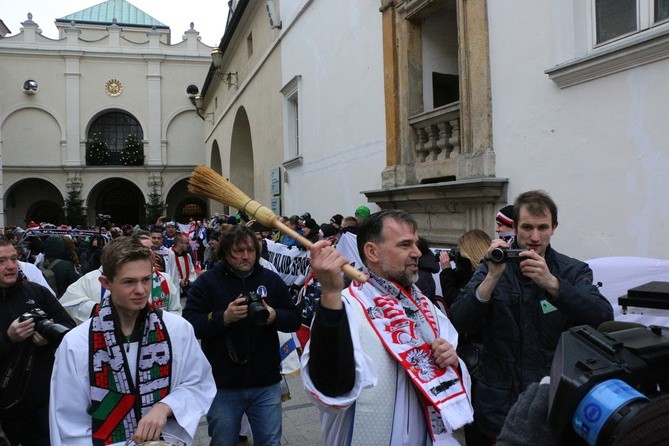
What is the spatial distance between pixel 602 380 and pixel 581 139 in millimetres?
5082

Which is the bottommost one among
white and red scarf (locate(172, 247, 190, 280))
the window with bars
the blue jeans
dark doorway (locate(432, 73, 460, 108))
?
the blue jeans

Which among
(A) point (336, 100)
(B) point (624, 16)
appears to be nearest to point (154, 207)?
(A) point (336, 100)

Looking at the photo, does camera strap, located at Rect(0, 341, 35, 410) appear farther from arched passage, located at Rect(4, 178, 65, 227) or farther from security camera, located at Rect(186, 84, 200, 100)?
arched passage, located at Rect(4, 178, 65, 227)

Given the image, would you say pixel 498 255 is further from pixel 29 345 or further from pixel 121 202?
pixel 121 202

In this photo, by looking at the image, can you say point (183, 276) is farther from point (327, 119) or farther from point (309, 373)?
point (309, 373)

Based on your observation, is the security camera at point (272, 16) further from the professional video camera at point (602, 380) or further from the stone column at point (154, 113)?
the stone column at point (154, 113)

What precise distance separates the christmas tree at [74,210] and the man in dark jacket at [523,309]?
36581mm

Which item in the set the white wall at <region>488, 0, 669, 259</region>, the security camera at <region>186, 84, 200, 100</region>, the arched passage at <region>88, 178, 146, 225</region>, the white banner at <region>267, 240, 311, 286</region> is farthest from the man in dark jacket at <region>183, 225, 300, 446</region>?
the arched passage at <region>88, 178, 146, 225</region>

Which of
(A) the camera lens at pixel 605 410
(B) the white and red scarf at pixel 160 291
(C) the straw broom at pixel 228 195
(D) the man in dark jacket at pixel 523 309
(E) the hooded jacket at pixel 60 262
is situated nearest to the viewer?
(A) the camera lens at pixel 605 410

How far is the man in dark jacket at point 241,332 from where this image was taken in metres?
3.65

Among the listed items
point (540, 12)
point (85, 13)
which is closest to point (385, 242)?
point (540, 12)

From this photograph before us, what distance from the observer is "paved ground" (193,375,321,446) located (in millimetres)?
4934

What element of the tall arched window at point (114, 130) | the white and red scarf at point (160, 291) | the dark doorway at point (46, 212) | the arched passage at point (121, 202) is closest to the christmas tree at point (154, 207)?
the arched passage at point (121, 202)

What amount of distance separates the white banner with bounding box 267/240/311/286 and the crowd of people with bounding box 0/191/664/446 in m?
3.07
